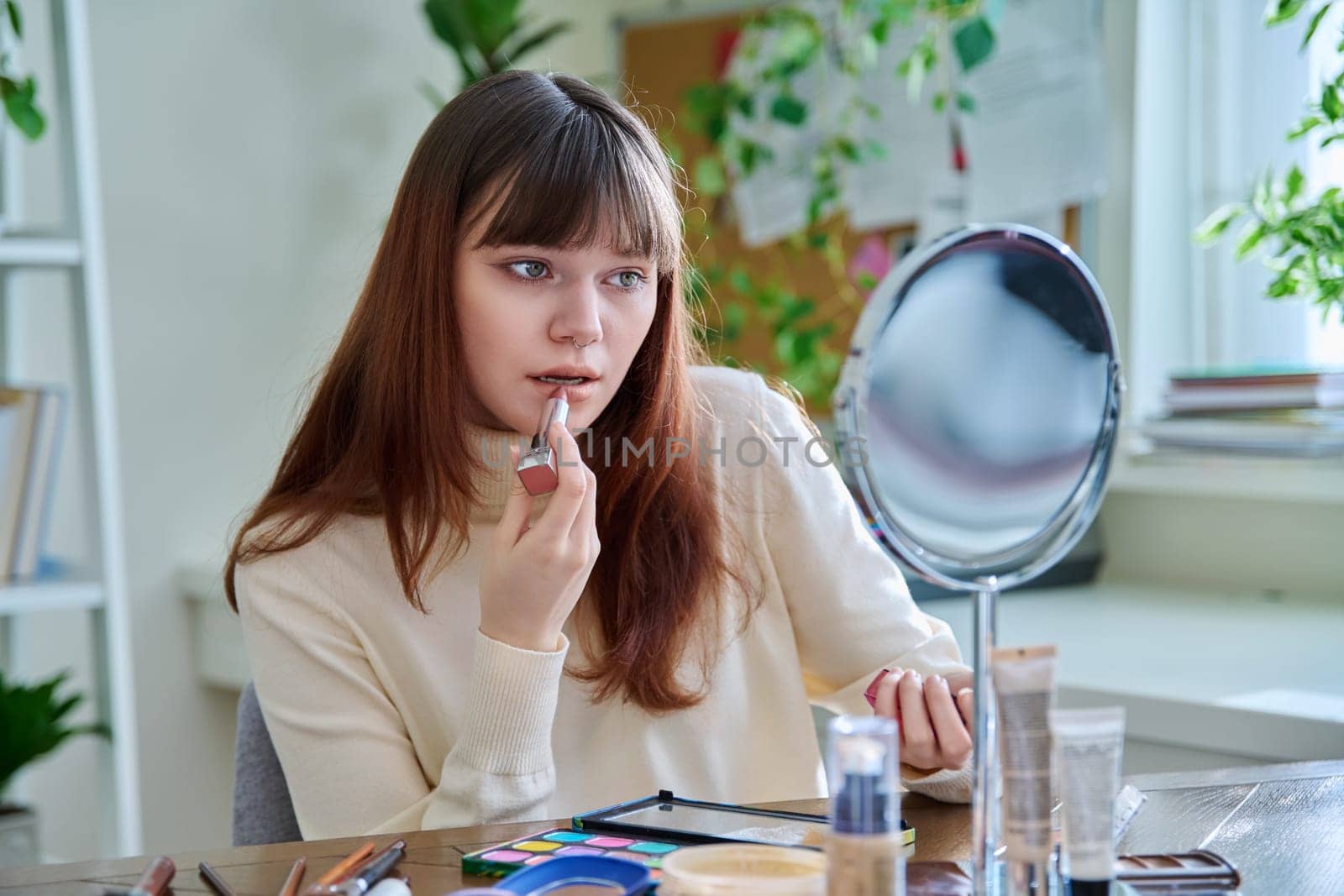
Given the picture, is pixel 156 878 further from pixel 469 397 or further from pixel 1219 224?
pixel 1219 224

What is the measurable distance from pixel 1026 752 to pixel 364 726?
58 cm

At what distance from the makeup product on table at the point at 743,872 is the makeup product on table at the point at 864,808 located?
0.03 m

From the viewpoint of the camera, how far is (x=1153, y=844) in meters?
0.75

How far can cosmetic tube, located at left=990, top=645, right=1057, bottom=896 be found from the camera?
56cm

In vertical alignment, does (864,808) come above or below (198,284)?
below

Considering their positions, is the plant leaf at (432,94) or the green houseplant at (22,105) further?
the plant leaf at (432,94)

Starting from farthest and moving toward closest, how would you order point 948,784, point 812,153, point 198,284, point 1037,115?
1. point 812,153
2. point 198,284
3. point 1037,115
4. point 948,784

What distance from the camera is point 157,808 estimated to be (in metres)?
2.13

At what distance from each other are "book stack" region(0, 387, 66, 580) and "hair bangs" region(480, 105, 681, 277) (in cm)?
98

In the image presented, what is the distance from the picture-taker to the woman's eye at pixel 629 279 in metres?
1.01

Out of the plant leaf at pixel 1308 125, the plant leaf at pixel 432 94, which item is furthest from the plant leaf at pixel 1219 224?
the plant leaf at pixel 432 94

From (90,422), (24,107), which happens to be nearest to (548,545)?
(24,107)

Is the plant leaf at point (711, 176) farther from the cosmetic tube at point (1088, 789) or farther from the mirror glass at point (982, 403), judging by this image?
the cosmetic tube at point (1088, 789)

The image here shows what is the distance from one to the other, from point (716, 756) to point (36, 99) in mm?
1457
